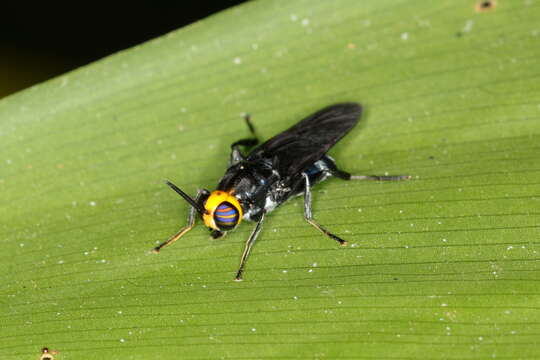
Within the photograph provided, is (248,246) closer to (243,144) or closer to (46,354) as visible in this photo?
(243,144)

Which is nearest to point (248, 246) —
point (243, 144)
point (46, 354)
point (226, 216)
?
point (226, 216)

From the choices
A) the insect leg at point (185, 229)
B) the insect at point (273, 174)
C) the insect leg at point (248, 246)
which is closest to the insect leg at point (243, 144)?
the insect at point (273, 174)

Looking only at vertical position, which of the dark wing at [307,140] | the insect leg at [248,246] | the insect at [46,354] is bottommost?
the insect at [46,354]

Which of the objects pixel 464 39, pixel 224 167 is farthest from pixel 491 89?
pixel 224 167

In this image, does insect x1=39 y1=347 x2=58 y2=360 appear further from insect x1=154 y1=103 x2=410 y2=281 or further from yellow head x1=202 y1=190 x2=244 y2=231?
yellow head x1=202 y1=190 x2=244 y2=231

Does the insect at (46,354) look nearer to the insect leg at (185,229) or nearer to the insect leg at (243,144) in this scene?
the insect leg at (185,229)

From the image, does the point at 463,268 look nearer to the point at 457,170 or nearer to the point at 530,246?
the point at 530,246
